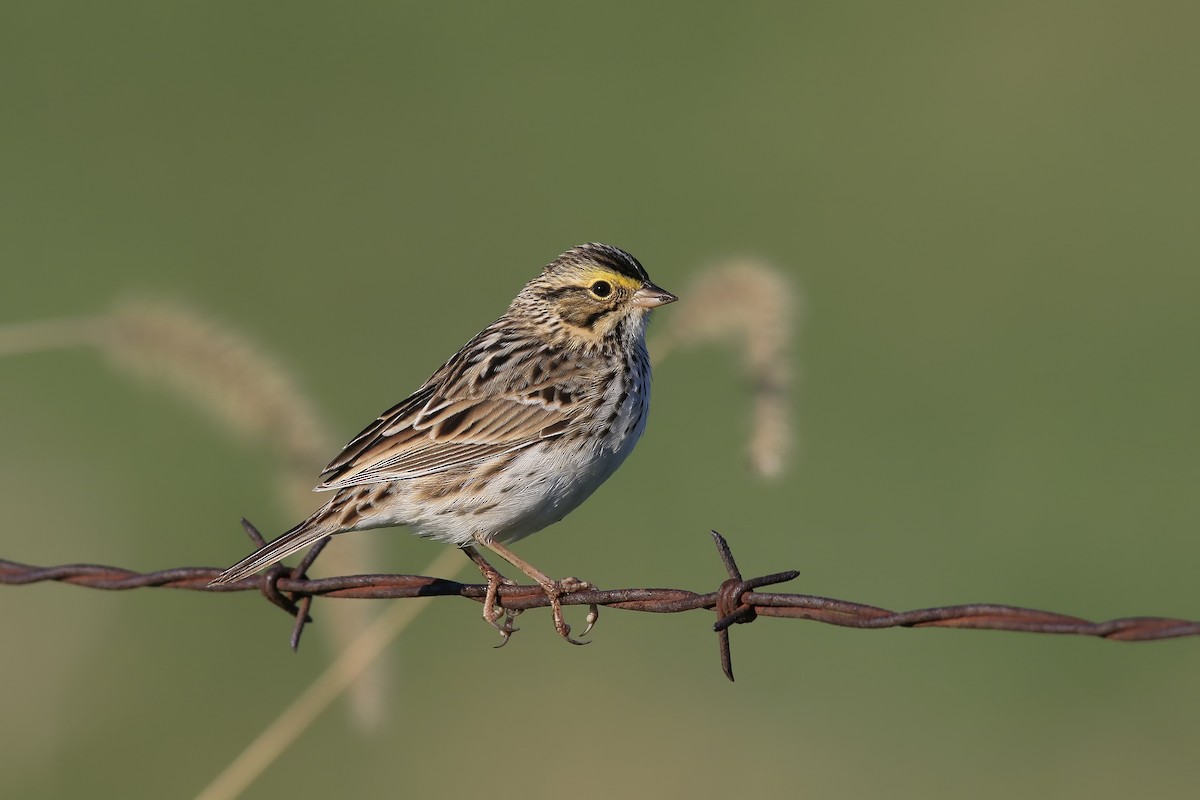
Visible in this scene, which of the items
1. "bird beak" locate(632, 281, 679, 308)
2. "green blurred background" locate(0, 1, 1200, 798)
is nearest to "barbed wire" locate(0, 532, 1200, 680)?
"green blurred background" locate(0, 1, 1200, 798)

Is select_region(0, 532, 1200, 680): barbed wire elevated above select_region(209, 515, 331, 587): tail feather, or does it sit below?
below

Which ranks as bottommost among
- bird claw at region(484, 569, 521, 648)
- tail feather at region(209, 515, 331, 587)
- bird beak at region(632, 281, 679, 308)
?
bird claw at region(484, 569, 521, 648)

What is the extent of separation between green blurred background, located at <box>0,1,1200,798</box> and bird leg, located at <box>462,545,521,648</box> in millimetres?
449

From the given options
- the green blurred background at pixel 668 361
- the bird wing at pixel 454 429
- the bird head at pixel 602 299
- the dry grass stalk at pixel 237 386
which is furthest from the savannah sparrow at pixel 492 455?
the green blurred background at pixel 668 361

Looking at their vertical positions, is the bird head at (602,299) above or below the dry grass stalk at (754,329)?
above

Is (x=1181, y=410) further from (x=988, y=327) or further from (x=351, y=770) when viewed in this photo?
(x=351, y=770)

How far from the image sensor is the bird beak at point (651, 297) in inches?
263

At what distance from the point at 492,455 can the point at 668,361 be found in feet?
21.2

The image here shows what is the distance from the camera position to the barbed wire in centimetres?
417

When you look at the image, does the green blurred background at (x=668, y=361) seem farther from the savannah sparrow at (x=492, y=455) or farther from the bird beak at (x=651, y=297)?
the bird beak at (x=651, y=297)

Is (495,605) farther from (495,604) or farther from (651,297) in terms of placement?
(651,297)

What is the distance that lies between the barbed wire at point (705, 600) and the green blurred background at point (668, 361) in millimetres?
728

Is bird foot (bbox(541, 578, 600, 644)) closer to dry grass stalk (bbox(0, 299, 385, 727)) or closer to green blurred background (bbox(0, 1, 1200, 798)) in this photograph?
dry grass stalk (bbox(0, 299, 385, 727))

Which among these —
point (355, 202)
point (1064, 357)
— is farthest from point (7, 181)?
point (1064, 357)
